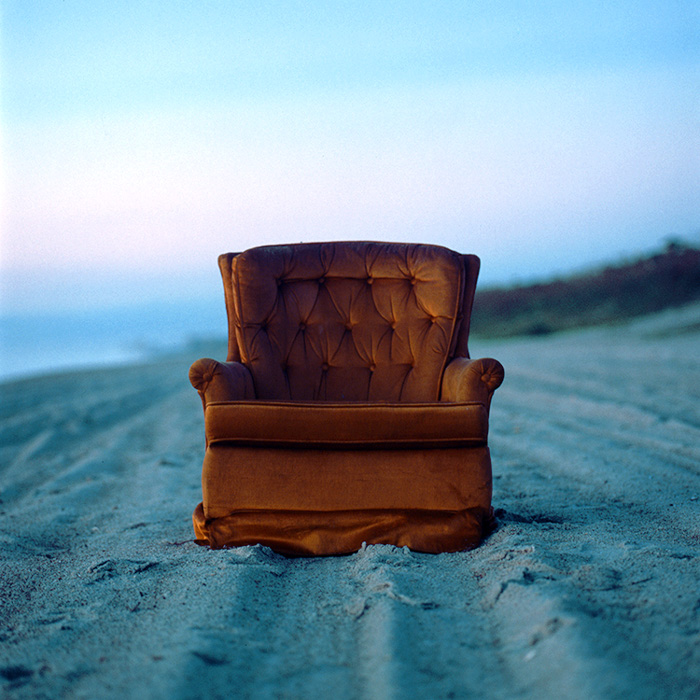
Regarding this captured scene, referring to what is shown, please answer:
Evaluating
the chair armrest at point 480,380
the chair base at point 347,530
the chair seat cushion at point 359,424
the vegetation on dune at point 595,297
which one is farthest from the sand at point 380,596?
the vegetation on dune at point 595,297

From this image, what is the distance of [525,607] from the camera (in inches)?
59.6

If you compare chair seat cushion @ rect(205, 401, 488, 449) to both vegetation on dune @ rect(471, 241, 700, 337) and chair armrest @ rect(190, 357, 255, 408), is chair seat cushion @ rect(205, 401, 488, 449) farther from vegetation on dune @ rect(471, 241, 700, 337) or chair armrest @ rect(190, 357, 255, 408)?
vegetation on dune @ rect(471, 241, 700, 337)

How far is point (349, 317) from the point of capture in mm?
2957

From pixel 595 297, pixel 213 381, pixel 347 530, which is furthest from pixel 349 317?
pixel 595 297

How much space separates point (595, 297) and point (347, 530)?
1392 centimetres

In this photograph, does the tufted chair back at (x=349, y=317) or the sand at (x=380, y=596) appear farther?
the tufted chair back at (x=349, y=317)

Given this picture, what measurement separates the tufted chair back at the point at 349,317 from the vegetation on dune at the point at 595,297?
34.8 ft

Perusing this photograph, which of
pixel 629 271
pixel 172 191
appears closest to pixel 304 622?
pixel 172 191

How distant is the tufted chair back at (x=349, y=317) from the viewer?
2.79 m

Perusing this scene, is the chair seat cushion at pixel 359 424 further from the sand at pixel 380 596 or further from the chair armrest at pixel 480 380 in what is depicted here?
the sand at pixel 380 596

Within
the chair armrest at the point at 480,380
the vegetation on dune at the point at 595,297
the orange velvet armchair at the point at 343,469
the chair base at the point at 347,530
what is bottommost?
the vegetation on dune at the point at 595,297

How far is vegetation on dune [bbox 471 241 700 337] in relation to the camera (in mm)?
13250

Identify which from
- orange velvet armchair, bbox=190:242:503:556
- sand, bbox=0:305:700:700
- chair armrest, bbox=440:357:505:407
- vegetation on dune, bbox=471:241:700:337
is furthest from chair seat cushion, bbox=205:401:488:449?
vegetation on dune, bbox=471:241:700:337

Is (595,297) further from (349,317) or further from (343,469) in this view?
(343,469)
